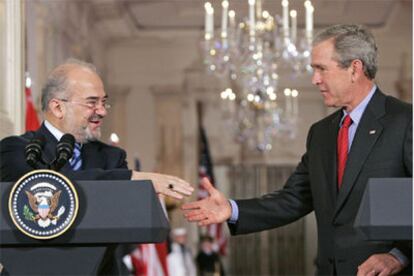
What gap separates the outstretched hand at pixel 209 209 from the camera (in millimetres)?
4699

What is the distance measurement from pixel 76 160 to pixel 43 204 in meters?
0.93

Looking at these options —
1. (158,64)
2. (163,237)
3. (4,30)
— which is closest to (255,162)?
(158,64)

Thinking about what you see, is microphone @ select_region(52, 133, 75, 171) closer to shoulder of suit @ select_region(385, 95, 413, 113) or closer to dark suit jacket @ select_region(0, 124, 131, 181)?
dark suit jacket @ select_region(0, 124, 131, 181)

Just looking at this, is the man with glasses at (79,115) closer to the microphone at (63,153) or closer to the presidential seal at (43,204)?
the microphone at (63,153)

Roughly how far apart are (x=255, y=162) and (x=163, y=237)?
18386 mm

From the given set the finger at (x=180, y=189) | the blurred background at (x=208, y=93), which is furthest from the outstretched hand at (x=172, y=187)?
the blurred background at (x=208, y=93)

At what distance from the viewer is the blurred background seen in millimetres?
16911

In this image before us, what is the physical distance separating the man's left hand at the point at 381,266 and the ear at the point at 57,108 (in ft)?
4.59

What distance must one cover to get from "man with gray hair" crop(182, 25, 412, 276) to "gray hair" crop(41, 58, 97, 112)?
0.72 m

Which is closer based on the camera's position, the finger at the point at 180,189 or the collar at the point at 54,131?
the finger at the point at 180,189

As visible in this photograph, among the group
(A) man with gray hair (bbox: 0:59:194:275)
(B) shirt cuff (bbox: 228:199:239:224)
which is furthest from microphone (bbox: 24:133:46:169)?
(B) shirt cuff (bbox: 228:199:239:224)

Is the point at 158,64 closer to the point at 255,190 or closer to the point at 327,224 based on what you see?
the point at 255,190

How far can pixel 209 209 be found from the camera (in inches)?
187

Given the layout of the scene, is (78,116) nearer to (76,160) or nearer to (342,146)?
(76,160)
